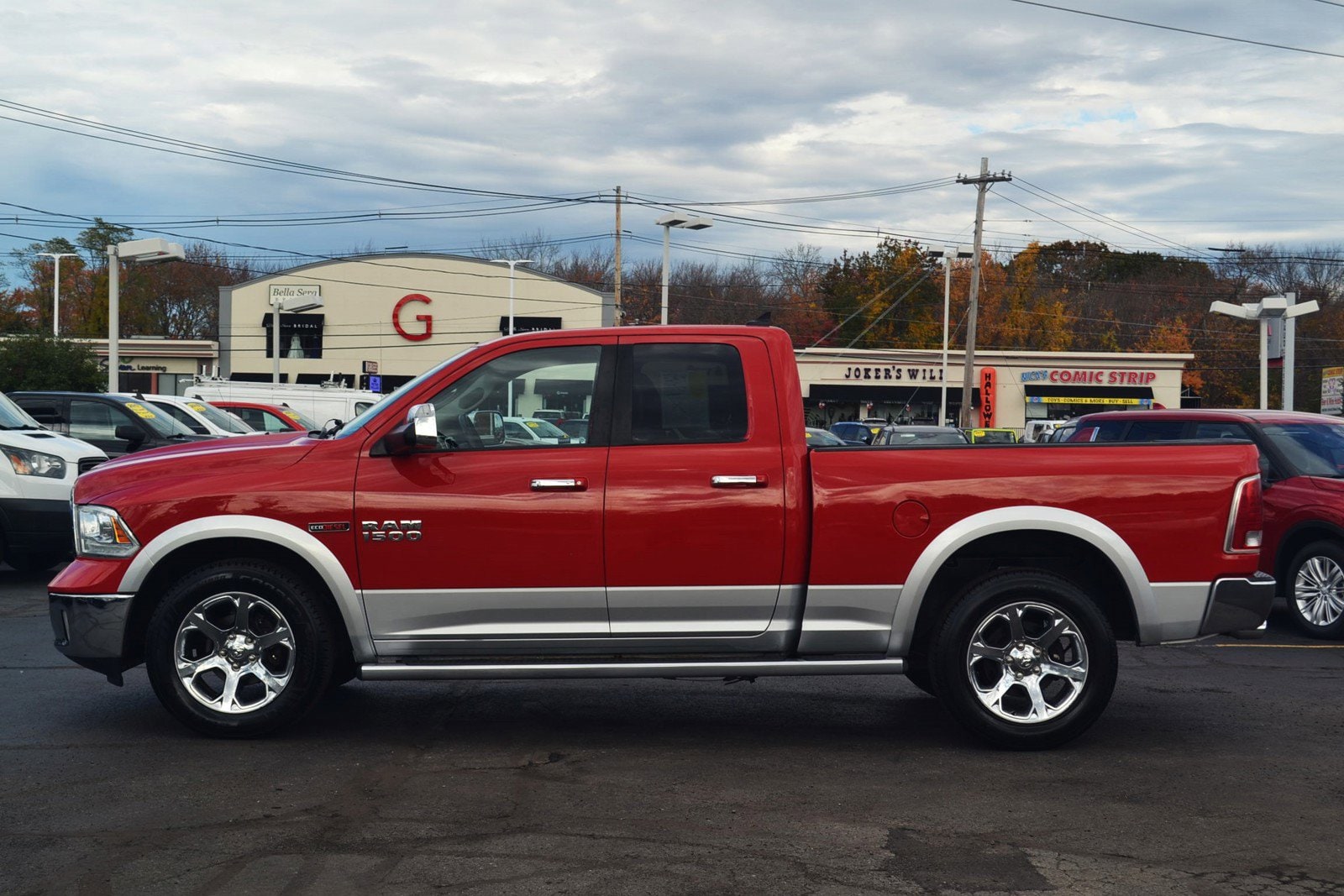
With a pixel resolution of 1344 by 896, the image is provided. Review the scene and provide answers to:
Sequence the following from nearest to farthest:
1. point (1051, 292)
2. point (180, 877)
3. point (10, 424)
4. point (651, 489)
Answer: point (180, 877) → point (651, 489) → point (10, 424) → point (1051, 292)

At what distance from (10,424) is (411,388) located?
25.6ft

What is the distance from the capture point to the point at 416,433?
602cm

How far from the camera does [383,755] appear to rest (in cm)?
620

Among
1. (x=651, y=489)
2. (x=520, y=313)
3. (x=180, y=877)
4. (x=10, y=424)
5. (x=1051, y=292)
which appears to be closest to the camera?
(x=180, y=877)

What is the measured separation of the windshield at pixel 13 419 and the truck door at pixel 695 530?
28.0ft

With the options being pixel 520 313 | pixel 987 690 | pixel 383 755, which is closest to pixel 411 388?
pixel 383 755

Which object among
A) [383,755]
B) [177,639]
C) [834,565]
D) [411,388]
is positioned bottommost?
[383,755]

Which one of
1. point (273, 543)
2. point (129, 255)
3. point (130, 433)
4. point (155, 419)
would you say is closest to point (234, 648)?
point (273, 543)

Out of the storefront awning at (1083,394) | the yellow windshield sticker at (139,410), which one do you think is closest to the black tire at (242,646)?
the yellow windshield sticker at (139,410)

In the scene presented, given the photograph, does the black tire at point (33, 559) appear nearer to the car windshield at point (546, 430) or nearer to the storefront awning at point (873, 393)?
the car windshield at point (546, 430)

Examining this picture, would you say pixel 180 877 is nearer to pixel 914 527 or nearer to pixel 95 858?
pixel 95 858

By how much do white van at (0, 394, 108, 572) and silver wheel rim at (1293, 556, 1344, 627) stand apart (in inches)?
411

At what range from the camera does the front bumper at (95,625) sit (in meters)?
6.26

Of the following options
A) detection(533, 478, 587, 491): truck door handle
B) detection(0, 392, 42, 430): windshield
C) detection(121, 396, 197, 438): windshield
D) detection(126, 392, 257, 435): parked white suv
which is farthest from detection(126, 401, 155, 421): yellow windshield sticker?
detection(533, 478, 587, 491): truck door handle
